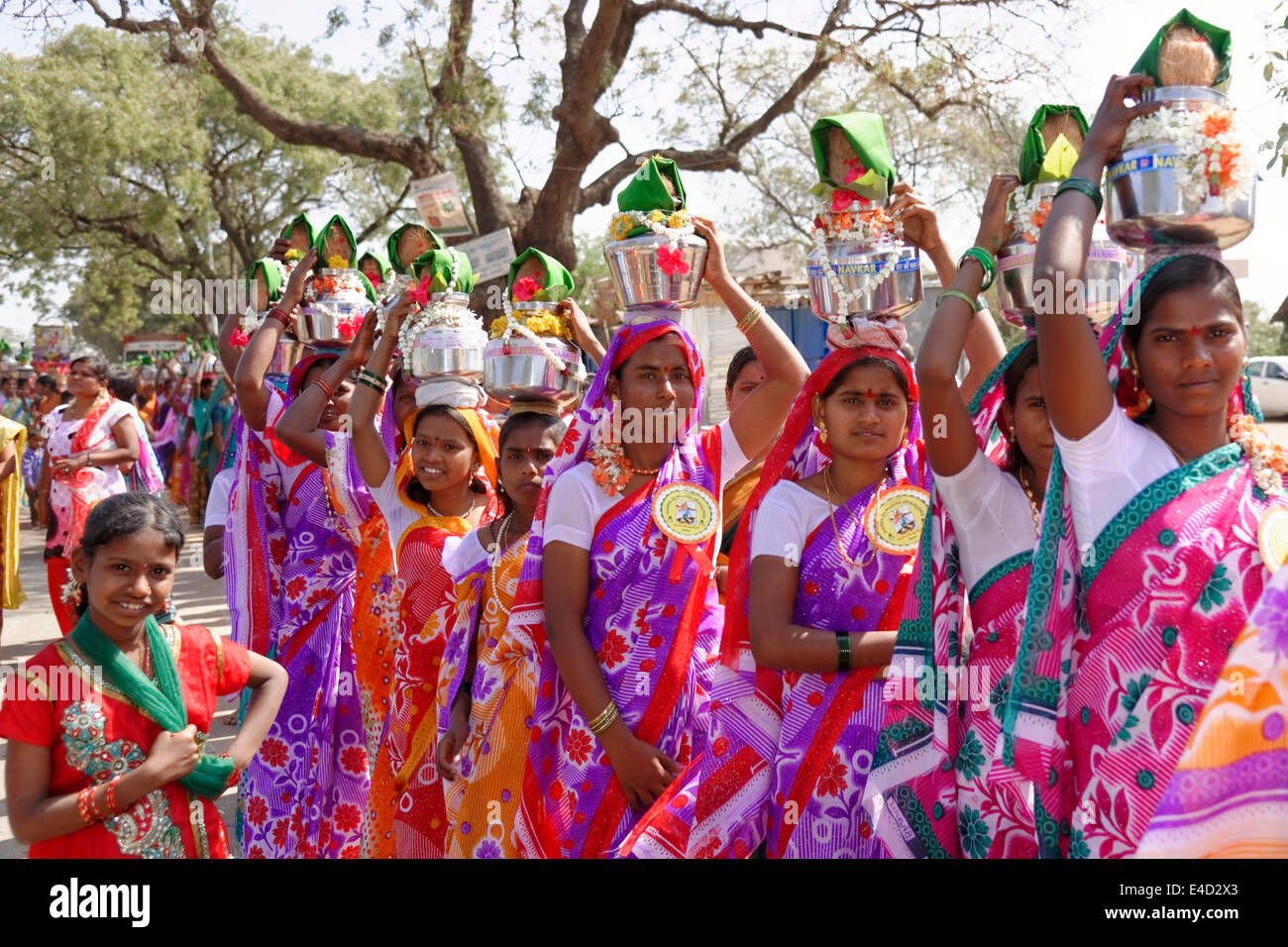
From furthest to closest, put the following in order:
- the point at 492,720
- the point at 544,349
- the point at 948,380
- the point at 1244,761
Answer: the point at 544,349 < the point at 492,720 < the point at 948,380 < the point at 1244,761

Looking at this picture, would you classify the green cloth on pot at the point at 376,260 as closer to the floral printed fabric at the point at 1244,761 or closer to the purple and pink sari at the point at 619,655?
the purple and pink sari at the point at 619,655

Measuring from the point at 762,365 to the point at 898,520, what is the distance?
80 cm

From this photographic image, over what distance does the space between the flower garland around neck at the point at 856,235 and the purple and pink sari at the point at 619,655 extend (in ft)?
1.91

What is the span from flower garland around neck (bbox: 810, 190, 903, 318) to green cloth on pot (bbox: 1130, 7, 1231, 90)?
74 cm

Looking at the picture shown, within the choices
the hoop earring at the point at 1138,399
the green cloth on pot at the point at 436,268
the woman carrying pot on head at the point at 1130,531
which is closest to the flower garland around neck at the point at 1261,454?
the woman carrying pot on head at the point at 1130,531

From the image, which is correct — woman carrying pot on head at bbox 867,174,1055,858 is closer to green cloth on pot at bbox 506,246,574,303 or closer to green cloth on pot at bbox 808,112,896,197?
green cloth on pot at bbox 808,112,896,197

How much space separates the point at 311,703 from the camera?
180 inches

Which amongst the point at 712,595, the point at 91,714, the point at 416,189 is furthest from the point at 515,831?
the point at 416,189

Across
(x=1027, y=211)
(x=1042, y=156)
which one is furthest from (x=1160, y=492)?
(x=1042, y=156)

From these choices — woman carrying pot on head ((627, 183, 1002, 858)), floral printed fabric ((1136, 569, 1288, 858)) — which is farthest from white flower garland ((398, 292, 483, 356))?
floral printed fabric ((1136, 569, 1288, 858))

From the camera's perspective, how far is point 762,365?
3457 millimetres

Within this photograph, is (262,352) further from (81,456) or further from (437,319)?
(81,456)

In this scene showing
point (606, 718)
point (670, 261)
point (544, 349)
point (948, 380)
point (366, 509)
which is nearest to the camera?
point (948, 380)

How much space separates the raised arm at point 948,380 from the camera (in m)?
2.46
